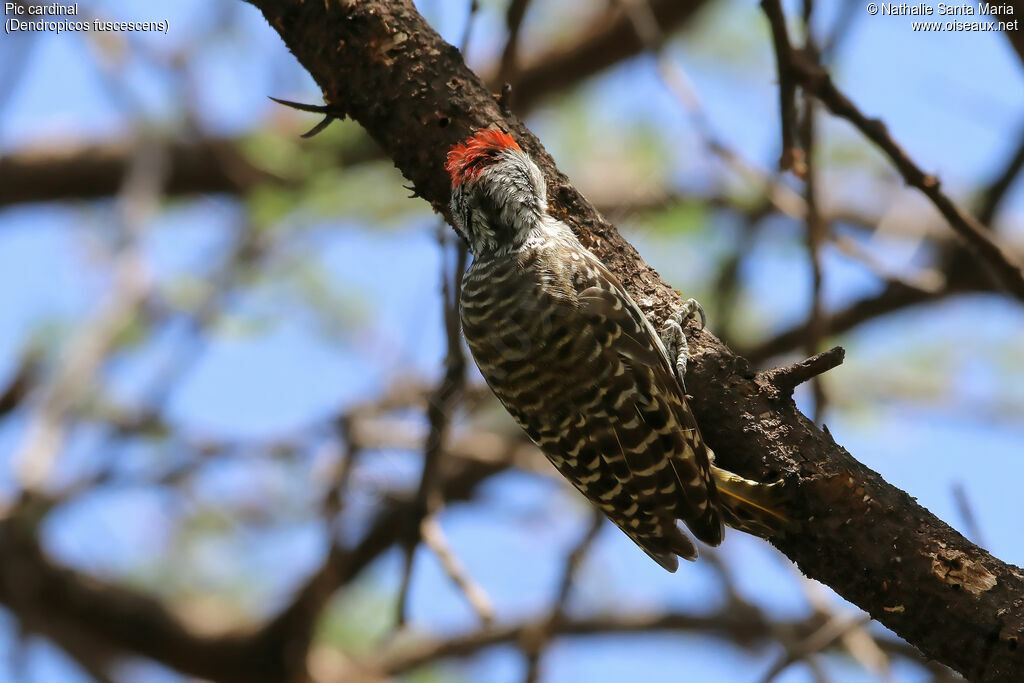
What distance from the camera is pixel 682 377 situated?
10.8 ft

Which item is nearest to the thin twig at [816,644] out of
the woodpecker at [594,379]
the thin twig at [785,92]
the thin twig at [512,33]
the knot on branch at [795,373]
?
the woodpecker at [594,379]

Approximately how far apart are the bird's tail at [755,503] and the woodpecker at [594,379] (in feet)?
0.04

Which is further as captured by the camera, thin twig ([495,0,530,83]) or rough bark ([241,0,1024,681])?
thin twig ([495,0,530,83])

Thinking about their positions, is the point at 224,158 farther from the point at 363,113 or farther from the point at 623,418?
the point at 623,418

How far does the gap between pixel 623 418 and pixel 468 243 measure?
1.05 metres

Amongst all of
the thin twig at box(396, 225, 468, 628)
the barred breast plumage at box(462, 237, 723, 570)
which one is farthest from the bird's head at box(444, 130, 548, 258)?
the barred breast plumage at box(462, 237, 723, 570)

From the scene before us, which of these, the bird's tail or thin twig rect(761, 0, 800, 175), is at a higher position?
thin twig rect(761, 0, 800, 175)

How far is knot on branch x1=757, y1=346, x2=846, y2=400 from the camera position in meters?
2.82

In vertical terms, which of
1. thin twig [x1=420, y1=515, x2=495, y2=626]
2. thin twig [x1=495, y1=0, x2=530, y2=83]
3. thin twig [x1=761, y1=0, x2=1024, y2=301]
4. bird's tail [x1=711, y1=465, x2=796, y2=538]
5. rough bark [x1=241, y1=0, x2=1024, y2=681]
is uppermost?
thin twig [x1=761, y1=0, x2=1024, y2=301]

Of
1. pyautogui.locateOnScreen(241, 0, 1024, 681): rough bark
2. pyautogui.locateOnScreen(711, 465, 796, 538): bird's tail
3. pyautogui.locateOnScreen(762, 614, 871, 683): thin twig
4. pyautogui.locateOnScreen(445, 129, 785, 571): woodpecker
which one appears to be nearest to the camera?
pyautogui.locateOnScreen(241, 0, 1024, 681): rough bark

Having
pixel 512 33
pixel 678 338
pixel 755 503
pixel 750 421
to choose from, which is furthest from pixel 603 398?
pixel 512 33

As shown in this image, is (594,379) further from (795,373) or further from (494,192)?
(494,192)

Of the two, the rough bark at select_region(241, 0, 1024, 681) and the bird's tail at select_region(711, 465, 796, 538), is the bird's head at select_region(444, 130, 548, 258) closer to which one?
the rough bark at select_region(241, 0, 1024, 681)

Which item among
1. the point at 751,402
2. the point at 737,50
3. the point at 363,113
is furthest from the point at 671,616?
the point at 737,50
